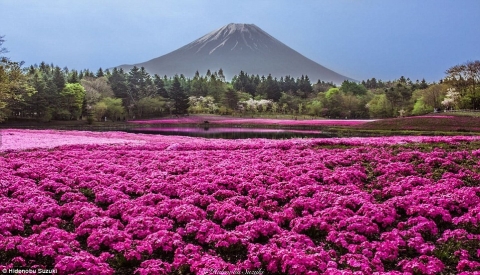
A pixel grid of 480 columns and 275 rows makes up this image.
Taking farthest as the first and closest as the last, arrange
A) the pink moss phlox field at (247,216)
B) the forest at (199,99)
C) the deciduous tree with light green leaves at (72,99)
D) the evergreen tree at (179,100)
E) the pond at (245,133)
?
the evergreen tree at (179,100) → the deciduous tree with light green leaves at (72,99) → the forest at (199,99) → the pond at (245,133) → the pink moss phlox field at (247,216)

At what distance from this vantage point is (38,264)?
6.64 metres

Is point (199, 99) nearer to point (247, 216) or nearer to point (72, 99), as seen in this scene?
point (72, 99)

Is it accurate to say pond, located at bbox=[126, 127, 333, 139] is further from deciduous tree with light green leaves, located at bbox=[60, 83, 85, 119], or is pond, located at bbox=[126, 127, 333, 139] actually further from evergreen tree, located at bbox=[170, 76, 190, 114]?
evergreen tree, located at bbox=[170, 76, 190, 114]

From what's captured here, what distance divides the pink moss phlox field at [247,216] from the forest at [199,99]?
3400cm

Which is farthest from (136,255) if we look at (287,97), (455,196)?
(287,97)

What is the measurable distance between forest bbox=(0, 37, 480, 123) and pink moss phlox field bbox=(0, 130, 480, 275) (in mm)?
34005

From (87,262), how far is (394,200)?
7.36 metres

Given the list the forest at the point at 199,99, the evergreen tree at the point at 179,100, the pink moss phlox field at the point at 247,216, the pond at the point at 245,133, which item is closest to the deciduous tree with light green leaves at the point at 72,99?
the forest at the point at 199,99

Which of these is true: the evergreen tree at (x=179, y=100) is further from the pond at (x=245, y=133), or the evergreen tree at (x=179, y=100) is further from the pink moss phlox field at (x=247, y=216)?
the pink moss phlox field at (x=247, y=216)

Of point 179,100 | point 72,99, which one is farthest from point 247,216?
point 179,100

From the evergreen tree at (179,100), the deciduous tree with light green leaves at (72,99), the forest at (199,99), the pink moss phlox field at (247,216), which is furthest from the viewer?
the evergreen tree at (179,100)

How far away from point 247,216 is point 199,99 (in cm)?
9687

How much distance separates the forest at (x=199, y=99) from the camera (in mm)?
67000

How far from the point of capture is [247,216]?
8.86 meters
